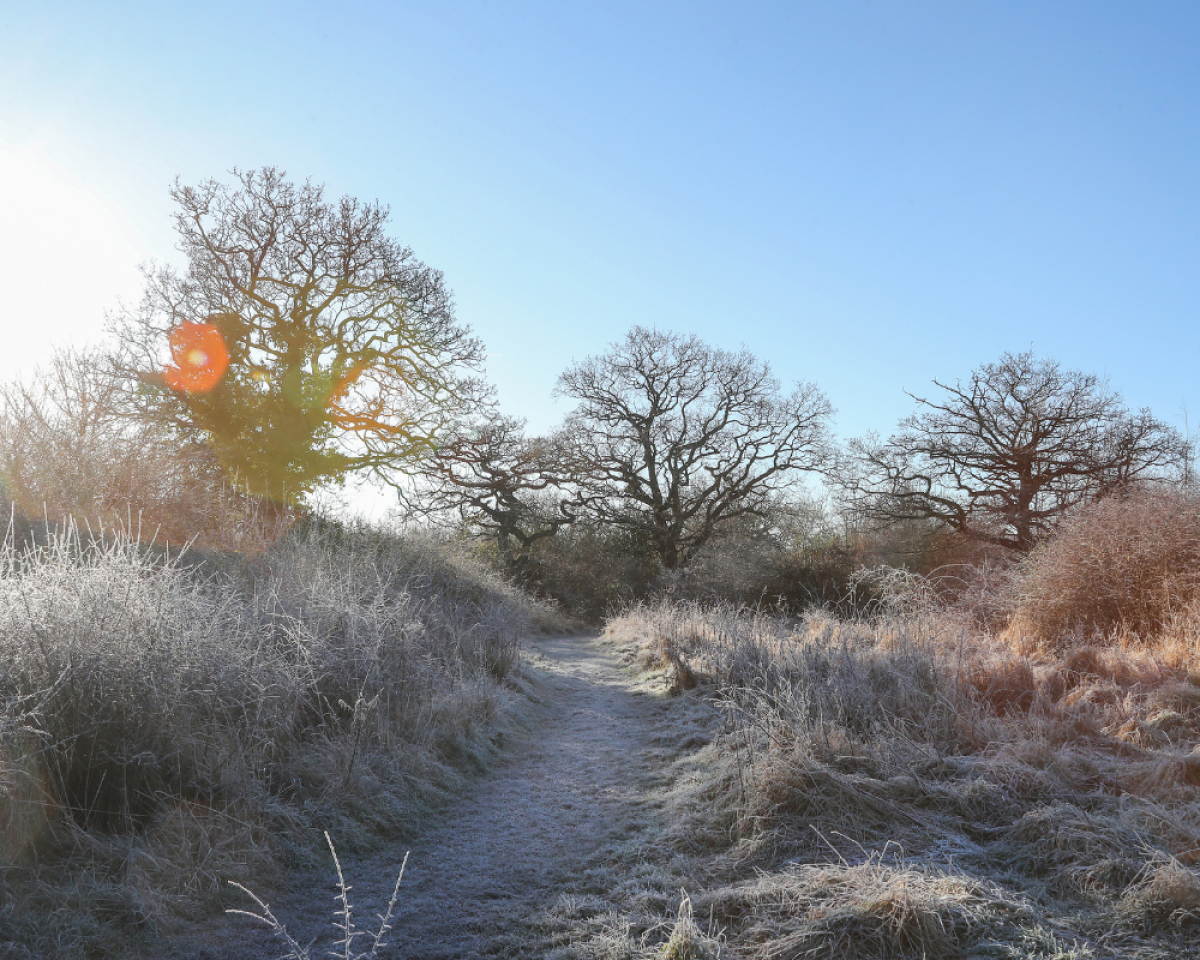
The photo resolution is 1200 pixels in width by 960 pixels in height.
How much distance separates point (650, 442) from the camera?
87.2 feet

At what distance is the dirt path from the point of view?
321 cm

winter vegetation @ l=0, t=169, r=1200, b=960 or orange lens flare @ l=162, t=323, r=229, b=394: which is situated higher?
orange lens flare @ l=162, t=323, r=229, b=394

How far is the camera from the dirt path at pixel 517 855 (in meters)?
3.21

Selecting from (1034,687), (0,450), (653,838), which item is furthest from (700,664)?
(0,450)

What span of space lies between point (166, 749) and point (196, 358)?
49.4ft

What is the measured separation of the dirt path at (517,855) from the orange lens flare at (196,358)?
13.0 meters

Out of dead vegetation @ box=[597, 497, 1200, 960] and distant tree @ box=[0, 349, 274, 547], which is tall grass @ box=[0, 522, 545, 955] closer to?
dead vegetation @ box=[597, 497, 1200, 960]

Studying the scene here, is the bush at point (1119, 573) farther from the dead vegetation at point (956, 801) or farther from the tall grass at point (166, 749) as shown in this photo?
the tall grass at point (166, 749)

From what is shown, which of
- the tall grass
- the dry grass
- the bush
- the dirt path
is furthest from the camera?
the bush

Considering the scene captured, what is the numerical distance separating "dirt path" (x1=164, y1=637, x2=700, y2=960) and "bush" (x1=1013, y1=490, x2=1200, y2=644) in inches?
206

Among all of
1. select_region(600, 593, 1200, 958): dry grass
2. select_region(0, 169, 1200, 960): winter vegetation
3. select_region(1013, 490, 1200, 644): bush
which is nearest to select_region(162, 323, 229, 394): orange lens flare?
select_region(0, 169, 1200, 960): winter vegetation

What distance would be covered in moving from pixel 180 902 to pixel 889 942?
2980 millimetres

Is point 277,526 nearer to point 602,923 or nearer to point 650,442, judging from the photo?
point 602,923

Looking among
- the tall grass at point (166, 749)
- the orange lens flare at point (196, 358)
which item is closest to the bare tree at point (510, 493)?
the orange lens flare at point (196, 358)
